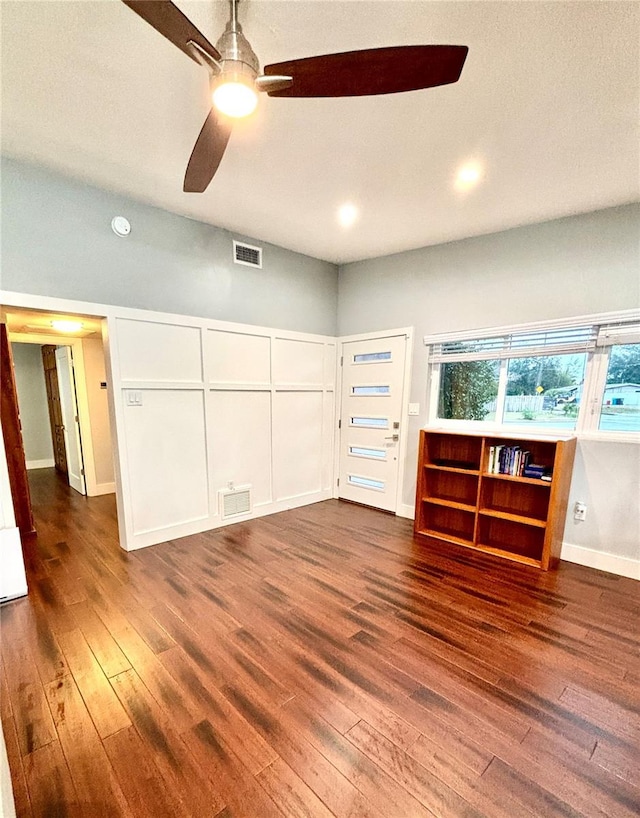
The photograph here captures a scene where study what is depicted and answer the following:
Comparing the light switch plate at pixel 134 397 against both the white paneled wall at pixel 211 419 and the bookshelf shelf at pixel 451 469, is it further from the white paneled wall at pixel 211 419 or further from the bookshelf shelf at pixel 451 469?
the bookshelf shelf at pixel 451 469

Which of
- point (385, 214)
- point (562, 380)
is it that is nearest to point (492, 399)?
point (562, 380)

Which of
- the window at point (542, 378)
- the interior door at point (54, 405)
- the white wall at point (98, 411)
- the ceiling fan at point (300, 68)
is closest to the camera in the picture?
the ceiling fan at point (300, 68)

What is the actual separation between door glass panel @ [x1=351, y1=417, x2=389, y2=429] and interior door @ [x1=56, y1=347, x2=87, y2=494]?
3.79m

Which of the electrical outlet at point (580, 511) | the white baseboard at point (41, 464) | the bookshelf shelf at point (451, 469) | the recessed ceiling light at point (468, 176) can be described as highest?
the recessed ceiling light at point (468, 176)

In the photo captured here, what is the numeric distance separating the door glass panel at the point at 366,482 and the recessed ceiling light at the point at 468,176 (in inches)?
117

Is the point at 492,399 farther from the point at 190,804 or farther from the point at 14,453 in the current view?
the point at 14,453

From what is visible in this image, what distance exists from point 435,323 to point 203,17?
287cm

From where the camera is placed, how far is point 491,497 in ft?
10.6

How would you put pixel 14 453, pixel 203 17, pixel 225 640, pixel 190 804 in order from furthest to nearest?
pixel 14 453, pixel 225 640, pixel 203 17, pixel 190 804

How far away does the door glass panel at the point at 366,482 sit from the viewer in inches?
163

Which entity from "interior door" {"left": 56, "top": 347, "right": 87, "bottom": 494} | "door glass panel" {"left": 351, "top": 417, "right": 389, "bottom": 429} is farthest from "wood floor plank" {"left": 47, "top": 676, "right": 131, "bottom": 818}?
"interior door" {"left": 56, "top": 347, "right": 87, "bottom": 494}

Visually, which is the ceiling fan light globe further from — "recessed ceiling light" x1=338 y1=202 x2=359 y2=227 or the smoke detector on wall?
the smoke detector on wall

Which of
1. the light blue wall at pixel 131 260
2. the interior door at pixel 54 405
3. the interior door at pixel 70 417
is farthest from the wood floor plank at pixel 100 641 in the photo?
A: the interior door at pixel 54 405

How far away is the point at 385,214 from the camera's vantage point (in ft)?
9.67
